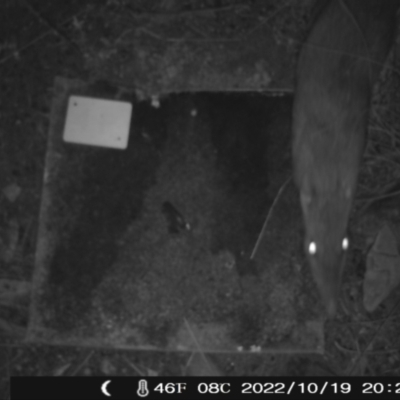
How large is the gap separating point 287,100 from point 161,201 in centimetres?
71

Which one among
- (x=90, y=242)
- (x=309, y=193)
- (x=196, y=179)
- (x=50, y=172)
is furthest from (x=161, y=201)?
(x=309, y=193)

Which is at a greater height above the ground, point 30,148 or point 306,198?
point 30,148

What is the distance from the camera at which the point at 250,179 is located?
75.9 inches
